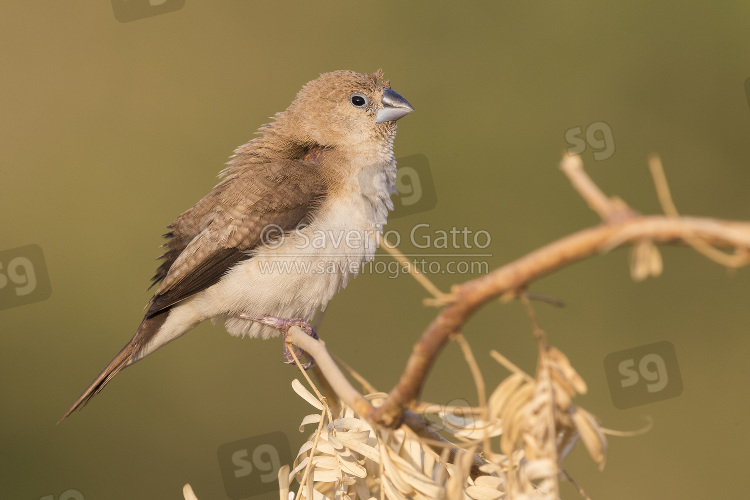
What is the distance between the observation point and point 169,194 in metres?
5.97

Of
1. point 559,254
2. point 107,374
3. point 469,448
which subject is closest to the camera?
point 559,254

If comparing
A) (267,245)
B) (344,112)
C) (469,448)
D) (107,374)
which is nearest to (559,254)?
(469,448)

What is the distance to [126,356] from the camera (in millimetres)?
3797

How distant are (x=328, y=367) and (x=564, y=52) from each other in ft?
15.3

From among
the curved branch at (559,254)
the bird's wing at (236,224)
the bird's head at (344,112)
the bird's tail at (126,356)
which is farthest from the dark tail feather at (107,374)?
the curved branch at (559,254)

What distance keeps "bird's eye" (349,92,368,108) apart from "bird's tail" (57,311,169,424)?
4.62 feet

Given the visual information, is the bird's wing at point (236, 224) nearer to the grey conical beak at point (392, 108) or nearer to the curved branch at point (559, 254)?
the grey conical beak at point (392, 108)

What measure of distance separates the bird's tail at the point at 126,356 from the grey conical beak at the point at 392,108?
146 centimetres

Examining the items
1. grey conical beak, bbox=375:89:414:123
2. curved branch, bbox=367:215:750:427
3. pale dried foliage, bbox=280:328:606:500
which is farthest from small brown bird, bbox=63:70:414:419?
curved branch, bbox=367:215:750:427

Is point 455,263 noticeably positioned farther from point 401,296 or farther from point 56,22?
point 56,22

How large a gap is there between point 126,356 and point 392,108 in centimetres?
179

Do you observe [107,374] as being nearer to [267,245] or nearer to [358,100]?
[267,245]

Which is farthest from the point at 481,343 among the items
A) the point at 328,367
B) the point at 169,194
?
the point at 328,367

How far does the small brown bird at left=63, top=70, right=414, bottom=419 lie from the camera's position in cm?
375
